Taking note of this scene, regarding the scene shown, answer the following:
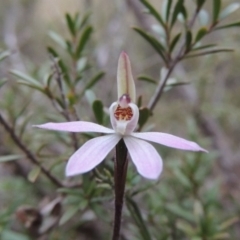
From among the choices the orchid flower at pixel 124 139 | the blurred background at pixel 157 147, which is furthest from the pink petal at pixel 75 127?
the blurred background at pixel 157 147

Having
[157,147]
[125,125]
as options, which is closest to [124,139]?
[125,125]

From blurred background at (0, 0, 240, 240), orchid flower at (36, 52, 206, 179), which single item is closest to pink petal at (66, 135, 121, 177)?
orchid flower at (36, 52, 206, 179)

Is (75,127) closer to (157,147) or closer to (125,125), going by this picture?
(125,125)

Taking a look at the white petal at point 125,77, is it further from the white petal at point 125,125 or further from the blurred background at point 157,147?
the blurred background at point 157,147

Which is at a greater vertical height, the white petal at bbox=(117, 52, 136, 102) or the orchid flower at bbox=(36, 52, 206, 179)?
the white petal at bbox=(117, 52, 136, 102)

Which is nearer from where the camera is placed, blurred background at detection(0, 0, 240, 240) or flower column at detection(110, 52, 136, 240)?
flower column at detection(110, 52, 136, 240)

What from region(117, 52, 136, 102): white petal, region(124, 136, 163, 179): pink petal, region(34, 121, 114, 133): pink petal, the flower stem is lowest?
the flower stem

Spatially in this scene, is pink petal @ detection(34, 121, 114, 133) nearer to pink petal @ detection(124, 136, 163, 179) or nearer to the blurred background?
pink petal @ detection(124, 136, 163, 179)
